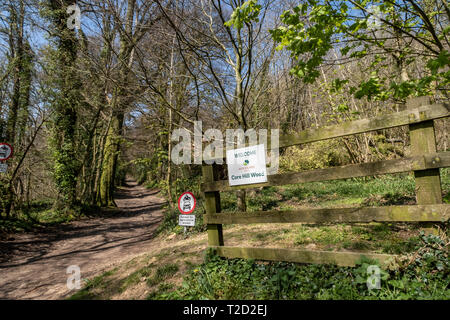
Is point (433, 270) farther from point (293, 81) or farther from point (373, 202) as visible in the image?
point (293, 81)

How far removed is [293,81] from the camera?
330 inches

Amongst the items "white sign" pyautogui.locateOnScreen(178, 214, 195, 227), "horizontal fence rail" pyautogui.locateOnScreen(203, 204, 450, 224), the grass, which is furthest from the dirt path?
"horizontal fence rail" pyautogui.locateOnScreen(203, 204, 450, 224)

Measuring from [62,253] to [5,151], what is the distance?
12.9 feet

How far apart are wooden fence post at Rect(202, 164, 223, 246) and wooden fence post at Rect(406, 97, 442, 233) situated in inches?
97.3

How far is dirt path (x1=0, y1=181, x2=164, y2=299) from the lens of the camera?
5281 millimetres

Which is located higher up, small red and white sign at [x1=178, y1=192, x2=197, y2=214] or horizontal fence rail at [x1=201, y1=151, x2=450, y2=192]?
horizontal fence rail at [x1=201, y1=151, x2=450, y2=192]

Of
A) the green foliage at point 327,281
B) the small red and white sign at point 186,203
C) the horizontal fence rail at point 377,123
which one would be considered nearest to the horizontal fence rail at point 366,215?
the green foliage at point 327,281

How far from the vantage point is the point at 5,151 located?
8.67 metres

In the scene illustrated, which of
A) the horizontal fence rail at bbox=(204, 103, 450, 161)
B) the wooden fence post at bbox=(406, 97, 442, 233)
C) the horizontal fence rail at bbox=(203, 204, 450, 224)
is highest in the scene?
the horizontal fence rail at bbox=(204, 103, 450, 161)

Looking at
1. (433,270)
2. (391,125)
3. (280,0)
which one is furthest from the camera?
(280,0)

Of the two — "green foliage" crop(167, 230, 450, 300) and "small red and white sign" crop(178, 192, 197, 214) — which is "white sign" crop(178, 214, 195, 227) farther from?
"green foliage" crop(167, 230, 450, 300)

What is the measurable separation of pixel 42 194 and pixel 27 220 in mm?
2847

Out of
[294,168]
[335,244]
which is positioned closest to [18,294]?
[335,244]

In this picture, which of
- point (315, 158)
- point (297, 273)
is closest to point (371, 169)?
point (297, 273)
